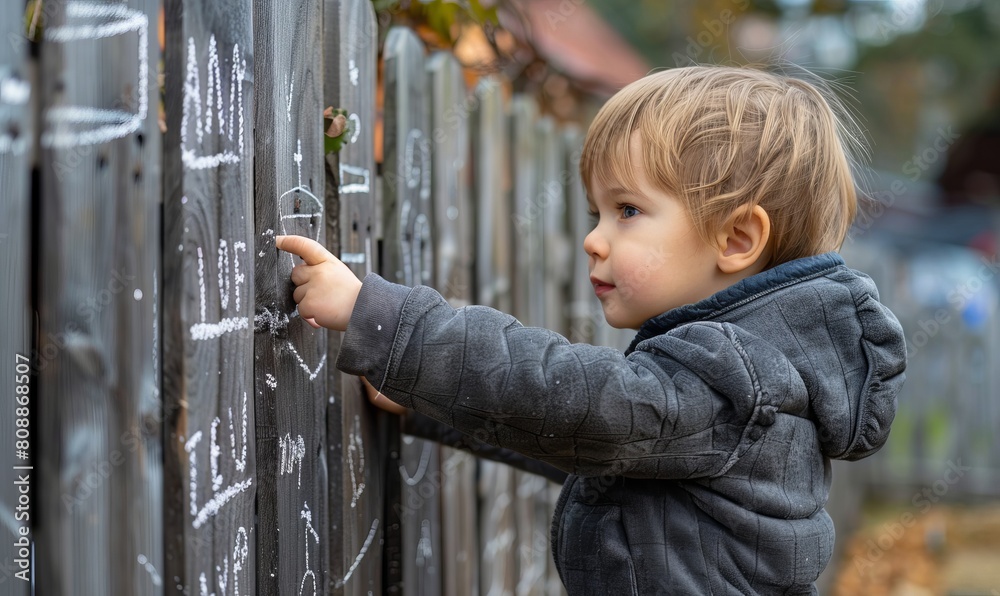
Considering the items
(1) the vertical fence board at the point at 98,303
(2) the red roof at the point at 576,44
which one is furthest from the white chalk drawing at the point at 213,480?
(2) the red roof at the point at 576,44

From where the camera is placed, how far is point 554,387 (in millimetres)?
1476

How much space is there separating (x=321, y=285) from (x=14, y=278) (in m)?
0.46

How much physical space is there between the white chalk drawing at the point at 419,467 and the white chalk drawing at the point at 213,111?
3.54ft

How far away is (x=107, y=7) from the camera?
1.40 m

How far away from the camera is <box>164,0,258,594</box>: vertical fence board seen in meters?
1.37

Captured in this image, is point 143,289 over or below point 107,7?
below

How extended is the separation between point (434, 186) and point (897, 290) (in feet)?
22.8

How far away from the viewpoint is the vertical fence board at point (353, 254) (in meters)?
1.92

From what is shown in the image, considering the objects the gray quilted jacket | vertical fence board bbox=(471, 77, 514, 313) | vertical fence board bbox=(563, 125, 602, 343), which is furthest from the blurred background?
the gray quilted jacket

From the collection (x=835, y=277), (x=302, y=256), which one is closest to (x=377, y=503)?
(x=302, y=256)

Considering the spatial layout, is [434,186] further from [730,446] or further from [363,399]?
[730,446]

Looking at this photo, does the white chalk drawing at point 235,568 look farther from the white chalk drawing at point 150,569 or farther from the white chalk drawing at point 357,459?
the white chalk drawing at point 357,459

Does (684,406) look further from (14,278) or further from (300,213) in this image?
(14,278)

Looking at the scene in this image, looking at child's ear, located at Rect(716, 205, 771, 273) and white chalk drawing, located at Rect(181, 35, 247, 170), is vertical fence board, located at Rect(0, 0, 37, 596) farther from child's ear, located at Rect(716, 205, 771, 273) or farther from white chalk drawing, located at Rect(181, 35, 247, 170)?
child's ear, located at Rect(716, 205, 771, 273)
